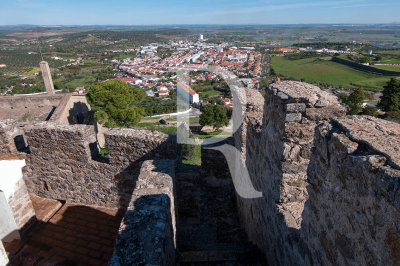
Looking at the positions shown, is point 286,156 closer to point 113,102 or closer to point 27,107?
point 27,107

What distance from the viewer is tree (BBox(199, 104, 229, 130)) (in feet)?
99.7

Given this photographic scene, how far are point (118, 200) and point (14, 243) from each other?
1.65 m

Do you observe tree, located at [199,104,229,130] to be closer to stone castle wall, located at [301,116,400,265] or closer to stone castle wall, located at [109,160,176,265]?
stone castle wall, located at [109,160,176,265]

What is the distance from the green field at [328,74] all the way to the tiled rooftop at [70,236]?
37884mm

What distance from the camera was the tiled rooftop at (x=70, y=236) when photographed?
3.74 meters

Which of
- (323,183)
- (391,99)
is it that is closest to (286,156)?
(323,183)

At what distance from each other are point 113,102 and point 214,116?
14.3 metres

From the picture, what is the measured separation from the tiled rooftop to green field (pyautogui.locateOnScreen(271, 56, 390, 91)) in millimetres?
37884

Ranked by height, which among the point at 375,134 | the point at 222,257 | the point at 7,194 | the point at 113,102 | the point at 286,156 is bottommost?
the point at 113,102

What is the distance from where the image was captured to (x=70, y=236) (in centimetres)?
Result: 414

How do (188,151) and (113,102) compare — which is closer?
(113,102)

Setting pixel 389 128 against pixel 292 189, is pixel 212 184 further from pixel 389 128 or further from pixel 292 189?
pixel 389 128

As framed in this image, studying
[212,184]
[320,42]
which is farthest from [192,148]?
[320,42]

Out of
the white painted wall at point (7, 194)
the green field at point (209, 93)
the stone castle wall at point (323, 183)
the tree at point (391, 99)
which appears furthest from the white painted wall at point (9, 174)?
the green field at point (209, 93)
